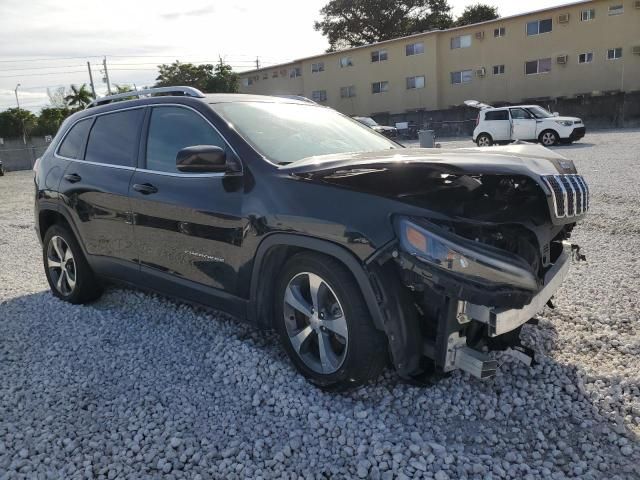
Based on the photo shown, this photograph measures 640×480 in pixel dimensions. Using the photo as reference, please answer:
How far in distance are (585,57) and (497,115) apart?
1533 centimetres

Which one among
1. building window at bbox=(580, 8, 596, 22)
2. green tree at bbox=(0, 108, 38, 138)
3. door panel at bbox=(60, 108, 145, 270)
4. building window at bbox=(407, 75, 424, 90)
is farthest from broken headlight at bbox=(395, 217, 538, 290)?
green tree at bbox=(0, 108, 38, 138)

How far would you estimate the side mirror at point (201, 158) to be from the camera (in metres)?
3.23

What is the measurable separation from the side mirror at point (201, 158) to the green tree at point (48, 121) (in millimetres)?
49305

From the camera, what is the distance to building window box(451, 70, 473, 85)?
123ft

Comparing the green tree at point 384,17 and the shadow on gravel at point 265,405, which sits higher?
the green tree at point 384,17

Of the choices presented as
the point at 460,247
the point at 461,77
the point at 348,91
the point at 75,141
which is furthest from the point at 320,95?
the point at 460,247

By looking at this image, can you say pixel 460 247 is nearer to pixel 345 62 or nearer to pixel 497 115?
pixel 497 115

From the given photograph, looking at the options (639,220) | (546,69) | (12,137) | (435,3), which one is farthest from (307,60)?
(639,220)

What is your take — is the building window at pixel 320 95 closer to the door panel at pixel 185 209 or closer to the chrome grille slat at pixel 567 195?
the door panel at pixel 185 209

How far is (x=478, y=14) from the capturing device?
4841 cm

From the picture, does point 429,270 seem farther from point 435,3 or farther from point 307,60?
point 435,3

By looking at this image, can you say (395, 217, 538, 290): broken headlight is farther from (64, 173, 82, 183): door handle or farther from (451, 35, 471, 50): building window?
(451, 35, 471, 50): building window

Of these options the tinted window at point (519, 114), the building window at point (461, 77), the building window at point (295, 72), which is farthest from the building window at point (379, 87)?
the tinted window at point (519, 114)

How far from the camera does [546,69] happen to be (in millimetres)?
34031
